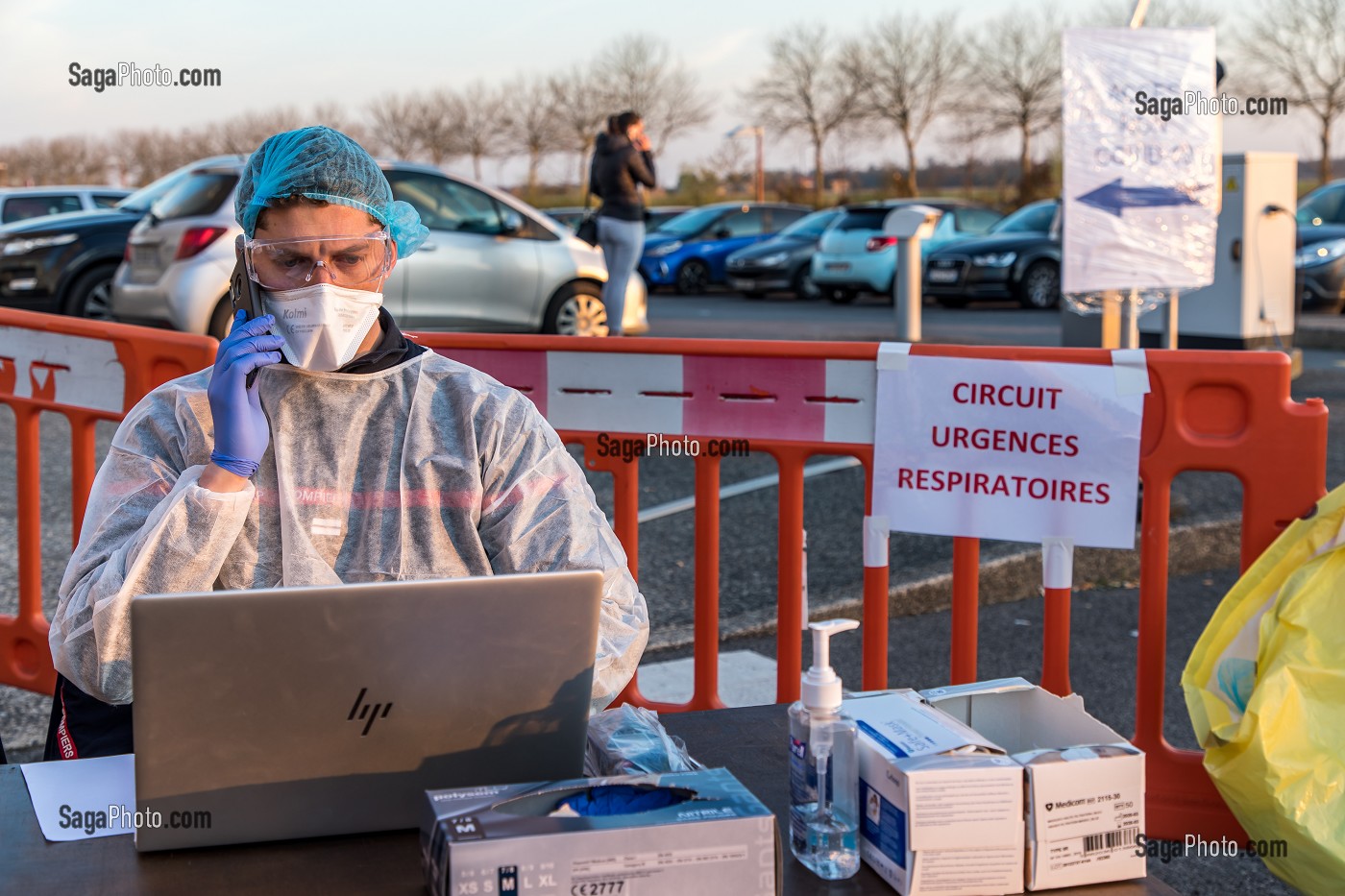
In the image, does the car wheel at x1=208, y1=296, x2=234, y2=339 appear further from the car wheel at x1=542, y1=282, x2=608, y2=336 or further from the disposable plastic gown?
the disposable plastic gown

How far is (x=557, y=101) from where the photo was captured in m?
51.5

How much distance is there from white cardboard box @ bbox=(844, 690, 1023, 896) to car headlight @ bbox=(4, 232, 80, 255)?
12.4 metres

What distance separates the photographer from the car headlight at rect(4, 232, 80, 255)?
12406mm

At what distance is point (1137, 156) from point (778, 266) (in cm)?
1648

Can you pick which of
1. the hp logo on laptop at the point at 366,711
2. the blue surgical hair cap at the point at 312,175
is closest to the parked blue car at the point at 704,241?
the blue surgical hair cap at the point at 312,175

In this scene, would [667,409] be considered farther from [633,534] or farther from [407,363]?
[407,363]

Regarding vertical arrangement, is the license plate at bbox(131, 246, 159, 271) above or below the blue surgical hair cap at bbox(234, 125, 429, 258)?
above

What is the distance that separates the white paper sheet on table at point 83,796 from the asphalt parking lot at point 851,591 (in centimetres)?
252

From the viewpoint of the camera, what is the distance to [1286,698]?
2.80 metres

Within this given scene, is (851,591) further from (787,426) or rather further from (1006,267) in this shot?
(1006,267)

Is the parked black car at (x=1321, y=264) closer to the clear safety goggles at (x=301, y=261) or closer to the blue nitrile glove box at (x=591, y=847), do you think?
the clear safety goggles at (x=301, y=261)

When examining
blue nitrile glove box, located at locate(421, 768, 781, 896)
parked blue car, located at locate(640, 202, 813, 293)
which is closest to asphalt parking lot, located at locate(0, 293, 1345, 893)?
blue nitrile glove box, located at locate(421, 768, 781, 896)

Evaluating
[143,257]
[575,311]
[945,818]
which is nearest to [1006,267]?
[575,311]

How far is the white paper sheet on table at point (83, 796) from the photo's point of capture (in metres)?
1.71
